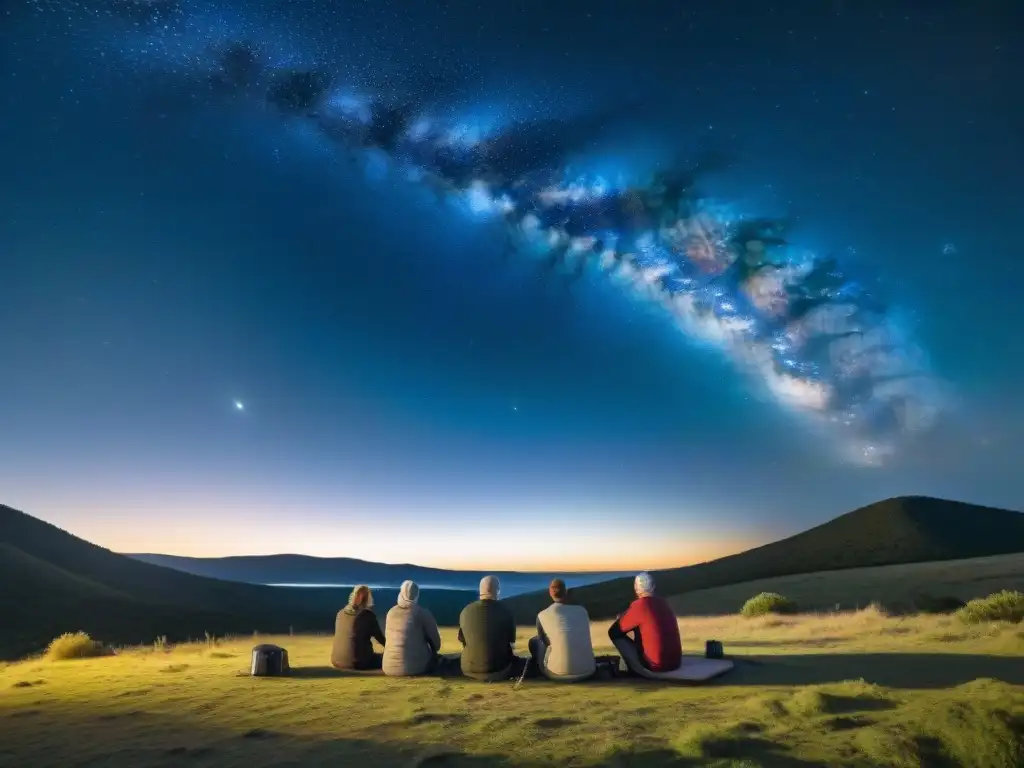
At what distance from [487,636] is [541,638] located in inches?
34.5

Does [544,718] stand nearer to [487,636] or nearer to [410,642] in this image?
[487,636]

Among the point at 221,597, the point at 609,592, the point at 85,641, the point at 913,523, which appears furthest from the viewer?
the point at 913,523

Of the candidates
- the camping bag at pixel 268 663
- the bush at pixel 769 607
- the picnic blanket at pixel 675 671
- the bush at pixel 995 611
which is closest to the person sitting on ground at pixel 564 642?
the picnic blanket at pixel 675 671

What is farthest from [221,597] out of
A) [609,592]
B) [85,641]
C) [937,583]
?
[937,583]

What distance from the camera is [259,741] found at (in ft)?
24.5

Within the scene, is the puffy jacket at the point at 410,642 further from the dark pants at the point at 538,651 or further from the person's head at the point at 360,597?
the dark pants at the point at 538,651

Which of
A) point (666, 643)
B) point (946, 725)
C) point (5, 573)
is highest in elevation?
point (5, 573)

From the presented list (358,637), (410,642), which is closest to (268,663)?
(358,637)

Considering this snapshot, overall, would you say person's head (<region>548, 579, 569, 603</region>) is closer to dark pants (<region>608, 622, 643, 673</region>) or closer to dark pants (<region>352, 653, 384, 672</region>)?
dark pants (<region>608, 622, 643, 673</region>)

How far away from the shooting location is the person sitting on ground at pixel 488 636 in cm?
1051

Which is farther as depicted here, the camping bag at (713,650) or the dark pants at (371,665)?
the camping bag at (713,650)

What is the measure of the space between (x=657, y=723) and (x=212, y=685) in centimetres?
783

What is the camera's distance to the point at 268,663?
12.2 metres

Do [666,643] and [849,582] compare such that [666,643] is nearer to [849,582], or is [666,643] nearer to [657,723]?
[657,723]
